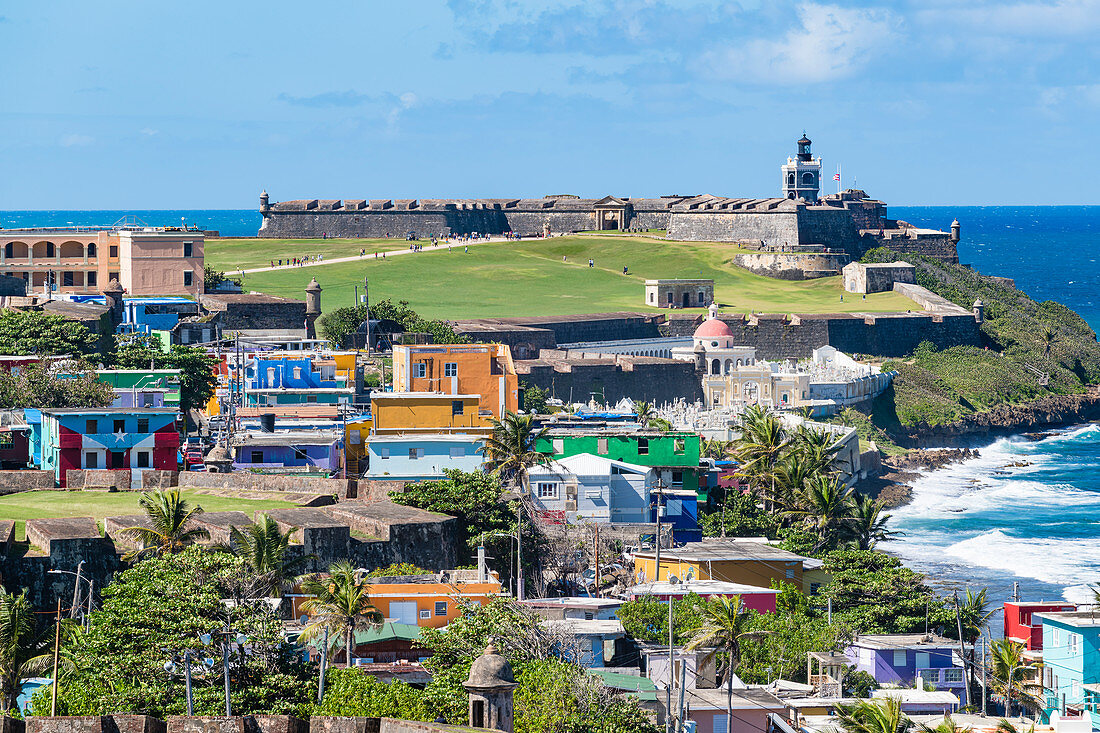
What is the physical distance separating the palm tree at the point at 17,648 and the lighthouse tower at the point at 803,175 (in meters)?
101

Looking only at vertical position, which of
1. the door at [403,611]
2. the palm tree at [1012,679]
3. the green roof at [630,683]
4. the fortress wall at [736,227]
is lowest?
the palm tree at [1012,679]

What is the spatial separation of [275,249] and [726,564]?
7690 centimetres

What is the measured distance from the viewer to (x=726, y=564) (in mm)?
36375

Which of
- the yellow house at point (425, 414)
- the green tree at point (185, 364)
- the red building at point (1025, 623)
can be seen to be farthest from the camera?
the green tree at point (185, 364)

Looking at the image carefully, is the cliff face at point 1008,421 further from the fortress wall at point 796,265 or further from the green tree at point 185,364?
the green tree at point 185,364

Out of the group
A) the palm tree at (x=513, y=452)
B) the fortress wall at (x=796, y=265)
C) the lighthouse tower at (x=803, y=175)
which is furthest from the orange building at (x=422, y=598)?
the lighthouse tower at (x=803, y=175)

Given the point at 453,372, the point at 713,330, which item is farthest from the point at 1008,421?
the point at 453,372

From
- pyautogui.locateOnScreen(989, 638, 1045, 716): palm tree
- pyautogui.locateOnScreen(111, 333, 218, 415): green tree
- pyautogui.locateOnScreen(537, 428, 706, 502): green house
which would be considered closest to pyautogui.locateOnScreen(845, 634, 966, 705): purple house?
pyautogui.locateOnScreen(989, 638, 1045, 716): palm tree

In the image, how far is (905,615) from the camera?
35.1 m

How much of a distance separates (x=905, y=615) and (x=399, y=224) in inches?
3464

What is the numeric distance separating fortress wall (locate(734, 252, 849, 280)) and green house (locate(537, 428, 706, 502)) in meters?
60.1

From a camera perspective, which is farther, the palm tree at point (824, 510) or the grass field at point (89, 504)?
the palm tree at point (824, 510)

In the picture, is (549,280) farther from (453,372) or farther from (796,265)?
(453,372)

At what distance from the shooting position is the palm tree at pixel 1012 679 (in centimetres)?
3119
